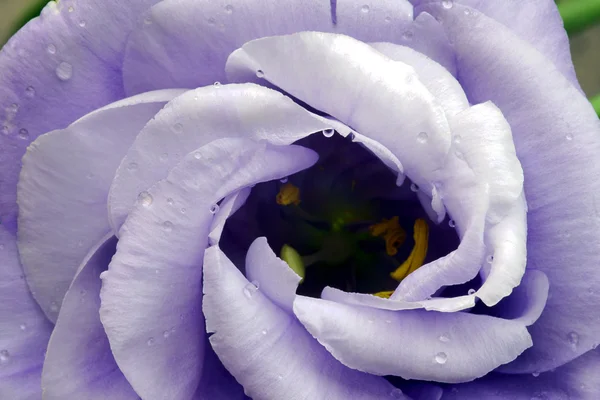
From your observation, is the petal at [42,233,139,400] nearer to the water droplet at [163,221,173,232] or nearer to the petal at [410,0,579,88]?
the water droplet at [163,221,173,232]

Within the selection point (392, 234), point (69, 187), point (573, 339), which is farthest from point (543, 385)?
point (69, 187)

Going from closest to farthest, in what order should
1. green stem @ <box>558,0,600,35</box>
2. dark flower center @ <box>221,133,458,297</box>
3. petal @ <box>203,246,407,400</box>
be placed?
petal @ <box>203,246,407,400</box>, dark flower center @ <box>221,133,458,297</box>, green stem @ <box>558,0,600,35</box>

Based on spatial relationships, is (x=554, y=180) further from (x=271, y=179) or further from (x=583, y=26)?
(x=583, y=26)

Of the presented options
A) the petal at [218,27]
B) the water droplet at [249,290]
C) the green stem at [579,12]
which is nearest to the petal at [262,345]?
the water droplet at [249,290]

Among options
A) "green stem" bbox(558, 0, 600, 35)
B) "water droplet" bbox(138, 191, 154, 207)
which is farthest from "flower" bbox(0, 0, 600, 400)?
"green stem" bbox(558, 0, 600, 35)

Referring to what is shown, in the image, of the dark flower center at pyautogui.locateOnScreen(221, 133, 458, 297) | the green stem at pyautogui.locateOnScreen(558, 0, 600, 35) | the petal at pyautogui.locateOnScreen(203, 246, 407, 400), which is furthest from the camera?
the green stem at pyautogui.locateOnScreen(558, 0, 600, 35)

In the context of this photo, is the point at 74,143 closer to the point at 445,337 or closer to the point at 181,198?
the point at 181,198
